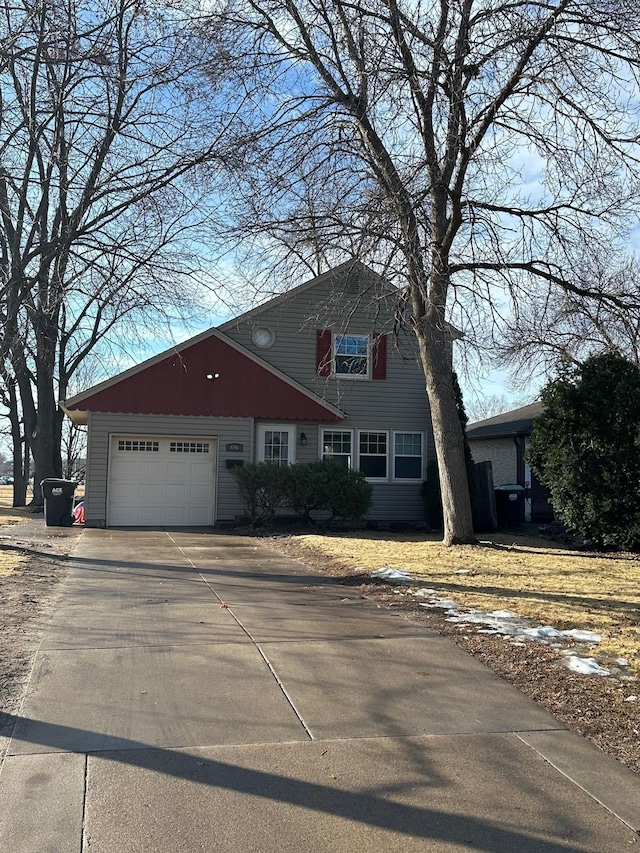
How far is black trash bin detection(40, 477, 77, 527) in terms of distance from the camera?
18547mm

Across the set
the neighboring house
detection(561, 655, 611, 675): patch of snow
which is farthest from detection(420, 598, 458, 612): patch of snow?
the neighboring house

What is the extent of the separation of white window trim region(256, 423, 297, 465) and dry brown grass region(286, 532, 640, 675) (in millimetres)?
4514

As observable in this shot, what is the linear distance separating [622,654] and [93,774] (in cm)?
447

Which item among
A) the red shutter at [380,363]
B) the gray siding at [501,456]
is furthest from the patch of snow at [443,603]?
the gray siding at [501,456]

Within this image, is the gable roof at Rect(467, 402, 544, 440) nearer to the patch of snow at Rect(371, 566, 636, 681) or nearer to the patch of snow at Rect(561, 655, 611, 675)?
the patch of snow at Rect(371, 566, 636, 681)

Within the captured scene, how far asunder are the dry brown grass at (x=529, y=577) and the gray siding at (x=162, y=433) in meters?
4.10

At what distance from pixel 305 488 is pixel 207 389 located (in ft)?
12.9

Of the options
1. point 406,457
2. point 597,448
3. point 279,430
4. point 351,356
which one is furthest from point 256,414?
point 597,448

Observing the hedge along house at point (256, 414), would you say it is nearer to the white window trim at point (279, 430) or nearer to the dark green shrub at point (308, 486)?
the white window trim at point (279, 430)

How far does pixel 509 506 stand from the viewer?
20031 mm

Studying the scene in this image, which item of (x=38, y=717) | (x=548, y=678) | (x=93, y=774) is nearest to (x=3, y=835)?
(x=93, y=774)

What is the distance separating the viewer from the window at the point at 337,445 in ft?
67.9

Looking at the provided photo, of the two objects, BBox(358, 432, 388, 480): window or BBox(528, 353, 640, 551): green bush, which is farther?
BBox(358, 432, 388, 480): window

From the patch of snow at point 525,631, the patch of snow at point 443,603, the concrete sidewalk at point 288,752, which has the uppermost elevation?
the patch of snow at point 443,603
